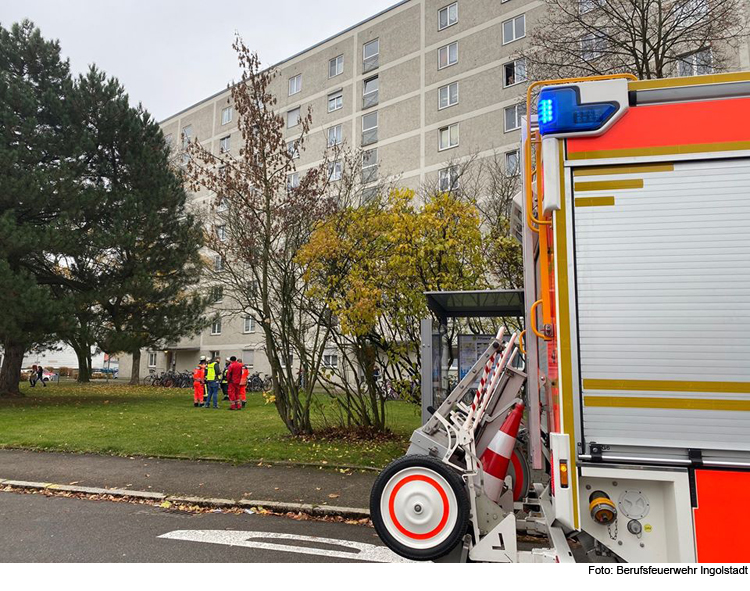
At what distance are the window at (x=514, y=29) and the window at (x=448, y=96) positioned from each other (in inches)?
138

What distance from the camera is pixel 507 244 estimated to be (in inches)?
399

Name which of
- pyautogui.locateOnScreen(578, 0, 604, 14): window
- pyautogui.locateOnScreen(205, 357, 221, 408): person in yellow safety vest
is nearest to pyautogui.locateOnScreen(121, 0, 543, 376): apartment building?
pyautogui.locateOnScreen(205, 357, 221, 408): person in yellow safety vest

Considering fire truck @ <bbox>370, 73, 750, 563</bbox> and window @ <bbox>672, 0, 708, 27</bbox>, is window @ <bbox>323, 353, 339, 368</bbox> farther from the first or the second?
window @ <bbox>672, 0, 708, 27</bbox>

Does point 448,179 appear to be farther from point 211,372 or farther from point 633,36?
point 211,372

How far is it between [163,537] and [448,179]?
18740 mm

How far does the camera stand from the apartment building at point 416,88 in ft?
94.7

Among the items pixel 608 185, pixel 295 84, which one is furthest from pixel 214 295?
pixel 608 185

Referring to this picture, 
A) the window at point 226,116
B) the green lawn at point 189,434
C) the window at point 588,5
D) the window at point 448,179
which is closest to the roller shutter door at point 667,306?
the green lawn at point 189,434

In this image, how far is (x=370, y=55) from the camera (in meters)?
36.0

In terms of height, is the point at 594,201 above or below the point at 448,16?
below

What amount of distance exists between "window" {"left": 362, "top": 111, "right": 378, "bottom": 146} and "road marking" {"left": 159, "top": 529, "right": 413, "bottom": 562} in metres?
31.1

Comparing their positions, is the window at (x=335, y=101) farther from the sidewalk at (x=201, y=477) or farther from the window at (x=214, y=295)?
the sidewalk at (x=201, y=477)

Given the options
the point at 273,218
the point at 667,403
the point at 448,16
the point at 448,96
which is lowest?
the point at 667,403

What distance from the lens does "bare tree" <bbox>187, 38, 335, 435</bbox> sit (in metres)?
10.7
